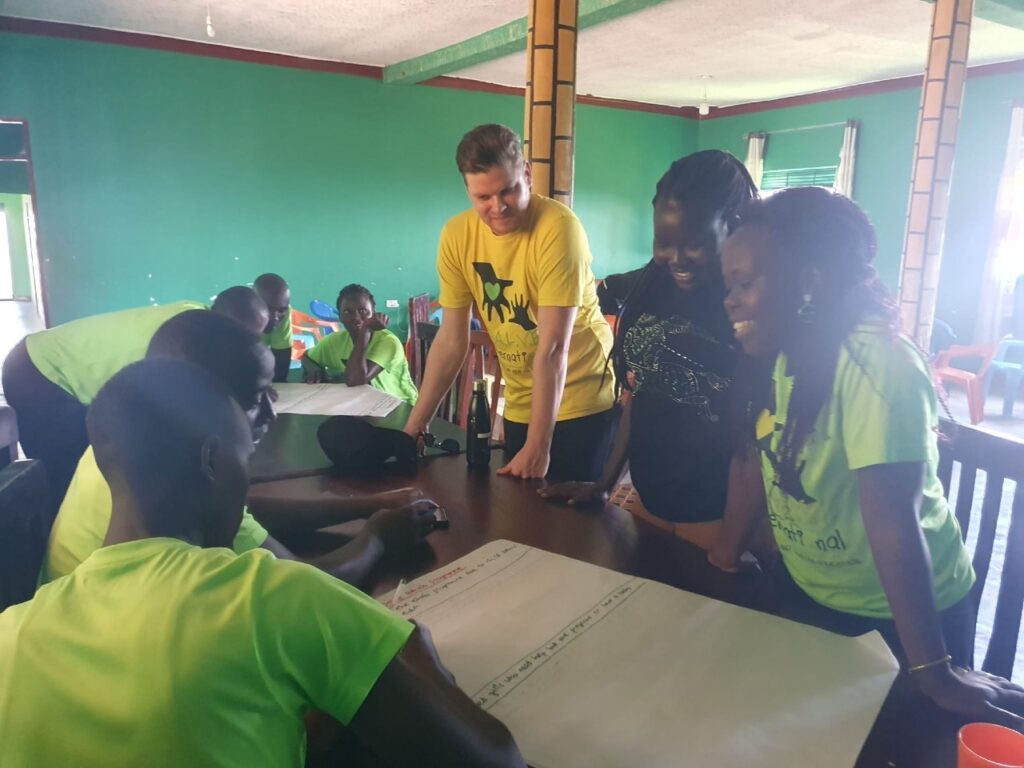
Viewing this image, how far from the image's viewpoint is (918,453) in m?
0.82

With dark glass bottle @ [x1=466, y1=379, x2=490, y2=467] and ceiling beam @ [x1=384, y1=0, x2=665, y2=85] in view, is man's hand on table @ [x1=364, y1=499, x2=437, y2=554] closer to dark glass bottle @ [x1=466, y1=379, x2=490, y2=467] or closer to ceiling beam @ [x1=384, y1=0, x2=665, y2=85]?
dark glass bottle @ [x1=466, y1=379, x2=490, y2=467]

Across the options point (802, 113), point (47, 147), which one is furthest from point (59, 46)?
point (802, 113)

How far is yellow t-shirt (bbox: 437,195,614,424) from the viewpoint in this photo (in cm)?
160

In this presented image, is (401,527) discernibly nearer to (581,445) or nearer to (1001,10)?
(581,445)

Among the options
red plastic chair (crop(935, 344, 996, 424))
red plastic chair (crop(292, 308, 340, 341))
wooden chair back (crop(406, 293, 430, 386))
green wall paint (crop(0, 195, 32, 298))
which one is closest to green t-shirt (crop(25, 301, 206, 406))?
wooden chair back (crop(406, 293, 430, 386))

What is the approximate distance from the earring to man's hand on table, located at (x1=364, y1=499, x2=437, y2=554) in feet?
2.13

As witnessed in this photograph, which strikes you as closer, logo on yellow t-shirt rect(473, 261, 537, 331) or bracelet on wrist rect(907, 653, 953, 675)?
bracelet on wrist rect(907, 653, 953, 675)

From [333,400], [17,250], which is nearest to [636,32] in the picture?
[333,400]

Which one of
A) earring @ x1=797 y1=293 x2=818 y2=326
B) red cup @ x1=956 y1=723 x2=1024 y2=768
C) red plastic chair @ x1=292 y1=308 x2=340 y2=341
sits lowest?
red plastic chair @ x1=292 y1=308 x2=340 y2=341

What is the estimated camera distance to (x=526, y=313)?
170 cm

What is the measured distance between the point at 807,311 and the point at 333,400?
69.1 inches

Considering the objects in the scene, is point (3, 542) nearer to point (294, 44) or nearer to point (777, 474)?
point (777, 474)

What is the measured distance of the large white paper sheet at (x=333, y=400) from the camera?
2.21m

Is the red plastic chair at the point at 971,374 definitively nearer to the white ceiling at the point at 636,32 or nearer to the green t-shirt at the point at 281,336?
the white ceiling at the point at 636,32
